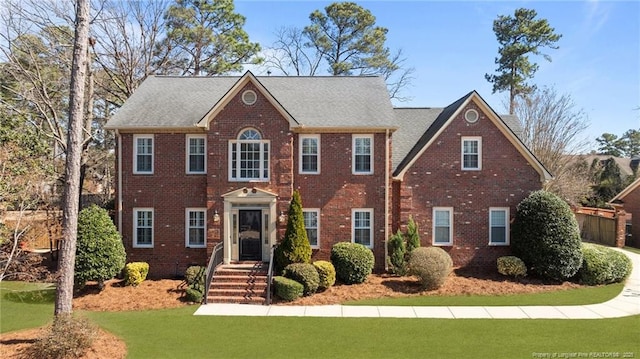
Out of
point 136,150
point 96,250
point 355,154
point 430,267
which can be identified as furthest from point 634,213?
point 96,250

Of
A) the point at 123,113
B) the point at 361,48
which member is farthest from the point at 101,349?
the point at 361,48

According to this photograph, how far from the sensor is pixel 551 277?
16.4 meters

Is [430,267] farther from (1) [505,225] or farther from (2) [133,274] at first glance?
(2) [133,274]

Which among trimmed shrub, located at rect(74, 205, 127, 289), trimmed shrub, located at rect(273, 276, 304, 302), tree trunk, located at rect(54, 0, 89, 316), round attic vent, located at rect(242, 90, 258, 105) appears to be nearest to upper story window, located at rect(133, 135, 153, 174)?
trimmed shrub, located at rect(74, 205, 127, 289)

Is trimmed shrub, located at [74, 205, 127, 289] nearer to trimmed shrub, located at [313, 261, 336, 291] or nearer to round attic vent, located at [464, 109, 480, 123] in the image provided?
trimmed shrub, located at [313, 261, 336, 291]

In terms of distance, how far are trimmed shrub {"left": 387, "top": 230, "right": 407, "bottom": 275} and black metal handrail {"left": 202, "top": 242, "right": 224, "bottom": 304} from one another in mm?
7370

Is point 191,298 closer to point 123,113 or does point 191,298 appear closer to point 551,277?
point 123,113

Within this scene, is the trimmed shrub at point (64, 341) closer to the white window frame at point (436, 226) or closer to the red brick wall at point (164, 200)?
the red brick wall at point (164, 200)

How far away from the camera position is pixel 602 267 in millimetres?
16375

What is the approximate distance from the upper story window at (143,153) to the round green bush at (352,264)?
30.6 feet

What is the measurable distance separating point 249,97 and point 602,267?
1655 centimetres

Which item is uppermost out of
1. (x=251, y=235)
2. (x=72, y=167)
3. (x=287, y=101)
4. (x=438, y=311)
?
→ (x=287, y=101)

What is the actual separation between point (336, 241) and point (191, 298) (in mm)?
6556

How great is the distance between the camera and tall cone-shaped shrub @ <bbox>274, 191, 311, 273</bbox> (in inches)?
624
